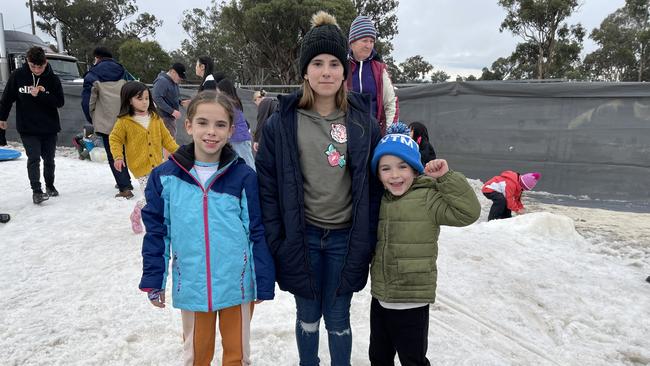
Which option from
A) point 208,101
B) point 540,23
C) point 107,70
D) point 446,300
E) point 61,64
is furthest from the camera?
point 540,23

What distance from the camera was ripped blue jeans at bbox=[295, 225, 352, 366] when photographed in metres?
1.93

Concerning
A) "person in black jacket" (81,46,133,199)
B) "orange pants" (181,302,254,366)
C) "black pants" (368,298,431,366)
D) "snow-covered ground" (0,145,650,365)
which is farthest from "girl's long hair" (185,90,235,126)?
"person in black jacket" (81,46,133,199)

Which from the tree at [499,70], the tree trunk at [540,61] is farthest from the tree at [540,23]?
the tree at [499,70]

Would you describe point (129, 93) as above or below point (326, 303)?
above

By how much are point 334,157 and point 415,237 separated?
20.9 inches

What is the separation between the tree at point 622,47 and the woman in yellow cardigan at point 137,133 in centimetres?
4043

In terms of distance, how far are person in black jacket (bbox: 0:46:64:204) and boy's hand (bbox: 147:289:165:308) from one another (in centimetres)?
442

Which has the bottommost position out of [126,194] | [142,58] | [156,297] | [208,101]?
[126,194]

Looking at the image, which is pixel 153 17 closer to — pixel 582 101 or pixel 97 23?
pixel 97 23

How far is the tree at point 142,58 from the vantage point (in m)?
33.8

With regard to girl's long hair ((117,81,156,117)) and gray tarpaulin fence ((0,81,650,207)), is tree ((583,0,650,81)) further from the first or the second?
girl's long hair ((117,81,156,117))

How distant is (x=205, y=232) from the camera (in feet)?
6.10

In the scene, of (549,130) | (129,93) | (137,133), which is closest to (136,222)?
(137,133)

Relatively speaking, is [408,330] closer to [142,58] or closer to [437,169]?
[437,169]
